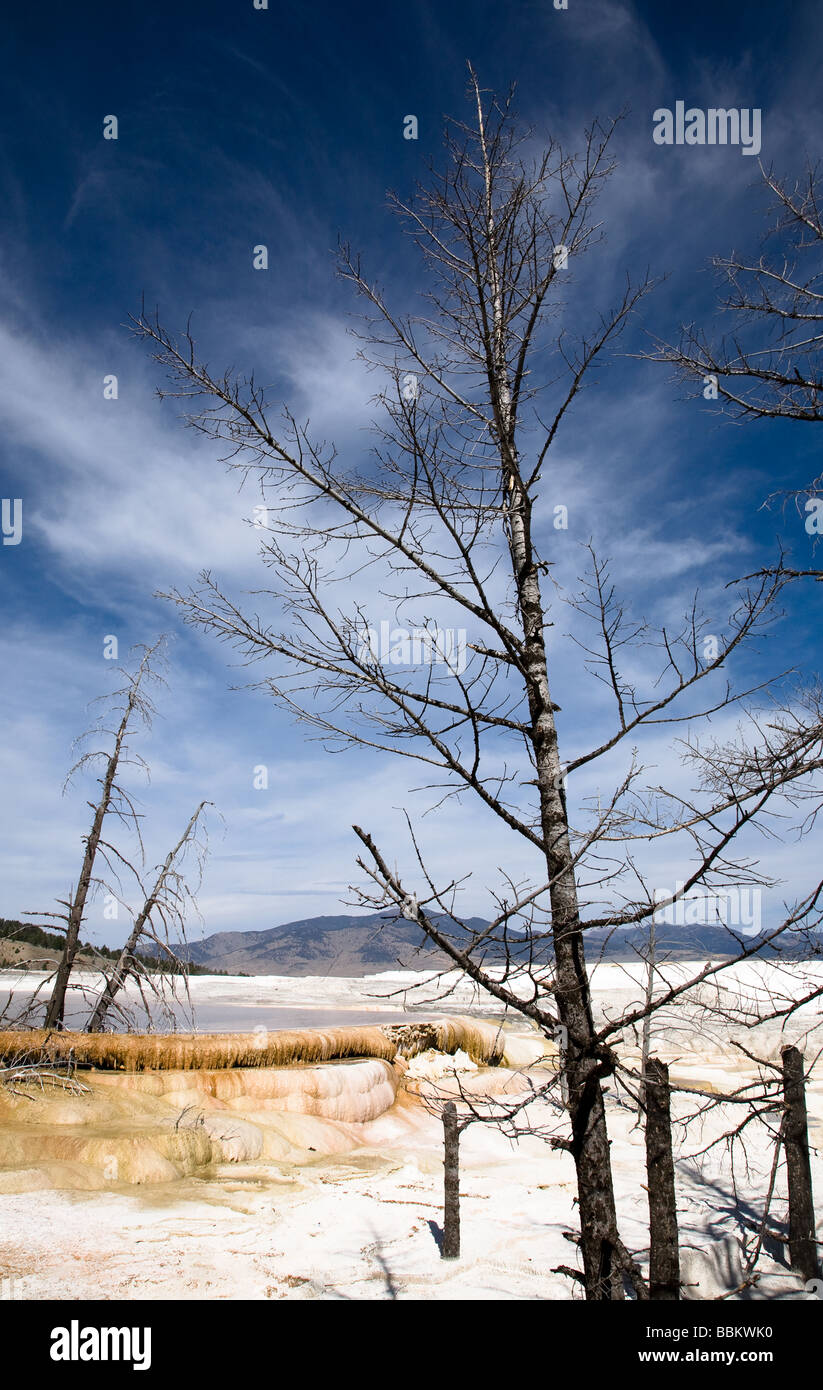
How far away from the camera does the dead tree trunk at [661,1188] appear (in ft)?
17.8

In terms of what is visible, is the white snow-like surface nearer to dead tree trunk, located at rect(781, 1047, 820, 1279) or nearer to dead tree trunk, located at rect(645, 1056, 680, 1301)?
dead tree trunk, located at rect(781, 1047, 820, 1279)

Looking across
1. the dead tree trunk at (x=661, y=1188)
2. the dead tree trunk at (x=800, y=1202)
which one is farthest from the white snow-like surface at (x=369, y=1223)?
the dead tree trunk at (x=661, y=1188)

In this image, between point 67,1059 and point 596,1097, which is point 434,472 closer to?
point 596,1097

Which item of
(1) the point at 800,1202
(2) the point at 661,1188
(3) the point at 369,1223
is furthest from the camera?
(3) the point at 369,1223

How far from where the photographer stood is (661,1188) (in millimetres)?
5785

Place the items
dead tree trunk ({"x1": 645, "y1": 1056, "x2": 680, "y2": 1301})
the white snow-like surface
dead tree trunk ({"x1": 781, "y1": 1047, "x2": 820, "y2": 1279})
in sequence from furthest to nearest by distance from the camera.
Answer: dead tree trunk ({"x1": 781, "y1": 1047, "x2": 820, "y2": 1279}) → the white snow-like surface → dead tree trunk ({"x1": 645, "y1": 1056, "x2": 680, "y2": 1301})

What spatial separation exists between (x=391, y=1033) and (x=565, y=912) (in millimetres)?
16355

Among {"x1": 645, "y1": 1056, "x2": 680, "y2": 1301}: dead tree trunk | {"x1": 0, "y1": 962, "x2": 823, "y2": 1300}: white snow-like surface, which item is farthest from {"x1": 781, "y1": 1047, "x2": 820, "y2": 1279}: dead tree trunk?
{"x1": 645, "y1": 1056, "x2": 680, "y2": 1301}: dead tree trunk

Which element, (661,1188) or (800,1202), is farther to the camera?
(800,1202)

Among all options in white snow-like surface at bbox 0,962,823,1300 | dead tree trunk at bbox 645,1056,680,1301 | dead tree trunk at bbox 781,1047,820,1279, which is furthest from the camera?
dead tree trunk at bbox 781,1047,820,1279

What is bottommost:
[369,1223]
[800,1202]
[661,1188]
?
[369,1223]

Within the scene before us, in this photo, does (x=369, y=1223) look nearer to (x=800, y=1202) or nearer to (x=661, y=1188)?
(x=661, y=1188)

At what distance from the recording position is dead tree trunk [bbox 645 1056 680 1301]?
17.8ft

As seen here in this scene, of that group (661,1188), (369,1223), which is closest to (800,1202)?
(661,1188)
